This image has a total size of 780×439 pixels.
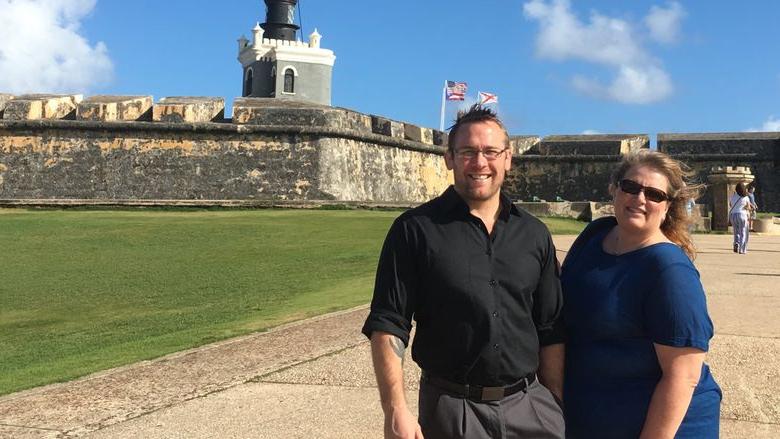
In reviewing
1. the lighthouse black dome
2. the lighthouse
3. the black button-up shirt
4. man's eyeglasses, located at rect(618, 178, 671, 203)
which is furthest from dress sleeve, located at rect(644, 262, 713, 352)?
the lighthouse black dome

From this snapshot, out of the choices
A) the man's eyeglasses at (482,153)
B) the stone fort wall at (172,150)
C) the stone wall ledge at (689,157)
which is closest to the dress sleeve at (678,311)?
the man's eyeglasses at (482,153)

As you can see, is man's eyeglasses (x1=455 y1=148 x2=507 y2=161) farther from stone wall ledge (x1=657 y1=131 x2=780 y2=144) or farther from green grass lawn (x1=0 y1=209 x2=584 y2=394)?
stone wall ledge (x1=657 y1=131 x2=780 y2=144)

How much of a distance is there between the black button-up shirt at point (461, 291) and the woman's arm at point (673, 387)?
0.32 meters

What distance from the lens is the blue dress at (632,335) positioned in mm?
1688

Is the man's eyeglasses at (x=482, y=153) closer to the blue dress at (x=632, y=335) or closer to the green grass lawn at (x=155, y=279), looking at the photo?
the blue dress at (x=632, y=335)

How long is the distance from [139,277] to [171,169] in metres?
9.41

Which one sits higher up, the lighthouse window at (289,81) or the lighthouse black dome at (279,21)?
the lighthouse black dome at (279,21)

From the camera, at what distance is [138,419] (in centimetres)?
315

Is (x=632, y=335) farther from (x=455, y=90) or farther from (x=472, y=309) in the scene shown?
(x=455, y=90)

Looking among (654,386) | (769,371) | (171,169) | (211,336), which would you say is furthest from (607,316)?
(171,169)

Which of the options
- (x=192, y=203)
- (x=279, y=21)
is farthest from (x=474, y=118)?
(x=279, y=21)

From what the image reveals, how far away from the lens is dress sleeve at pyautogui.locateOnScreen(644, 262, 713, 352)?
1.67 metres

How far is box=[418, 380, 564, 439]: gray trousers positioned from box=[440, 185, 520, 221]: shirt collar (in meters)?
0.43

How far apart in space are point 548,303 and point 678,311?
0.34 meters
